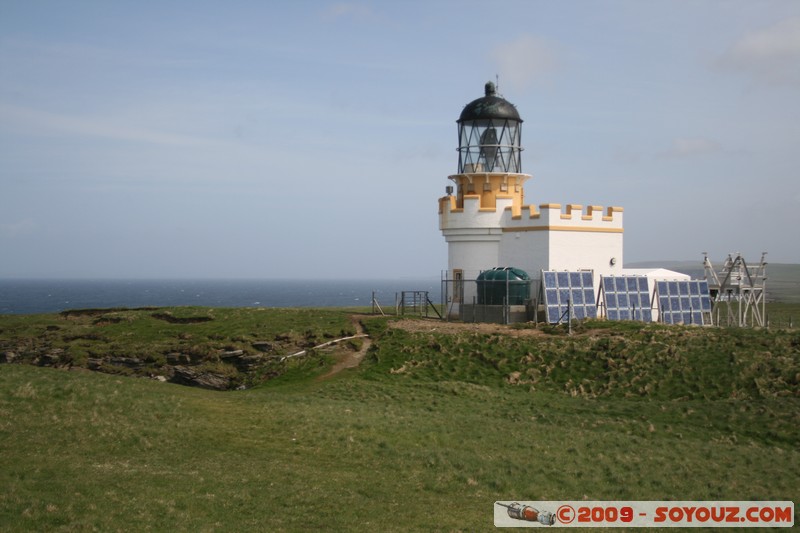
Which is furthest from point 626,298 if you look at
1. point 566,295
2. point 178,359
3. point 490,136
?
point 178,359

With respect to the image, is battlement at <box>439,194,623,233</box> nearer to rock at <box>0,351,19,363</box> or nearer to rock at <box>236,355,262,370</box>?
rock at <box>236,355,262,370</box>

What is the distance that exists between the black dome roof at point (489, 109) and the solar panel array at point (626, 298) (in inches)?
429

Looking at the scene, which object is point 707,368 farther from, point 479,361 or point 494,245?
point 494,245

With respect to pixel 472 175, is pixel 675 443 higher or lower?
lower

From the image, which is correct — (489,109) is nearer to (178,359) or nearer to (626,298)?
(626,298)

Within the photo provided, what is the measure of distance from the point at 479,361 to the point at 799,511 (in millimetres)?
15786

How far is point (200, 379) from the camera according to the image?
106ft

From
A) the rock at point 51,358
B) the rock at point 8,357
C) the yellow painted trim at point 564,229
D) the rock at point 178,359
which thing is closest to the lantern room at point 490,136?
the yellow painted trim at point 564,229

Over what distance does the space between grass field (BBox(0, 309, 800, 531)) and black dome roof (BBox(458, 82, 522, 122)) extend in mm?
14713

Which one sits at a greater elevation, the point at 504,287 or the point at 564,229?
the point at 564,229

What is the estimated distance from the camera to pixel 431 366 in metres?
31.1

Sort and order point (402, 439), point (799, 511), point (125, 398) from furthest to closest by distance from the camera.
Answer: point (125, 398)
point (402, 439)
point (799, 511)

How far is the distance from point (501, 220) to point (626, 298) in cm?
799

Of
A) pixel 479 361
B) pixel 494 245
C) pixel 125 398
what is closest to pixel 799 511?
pixel 479 361
